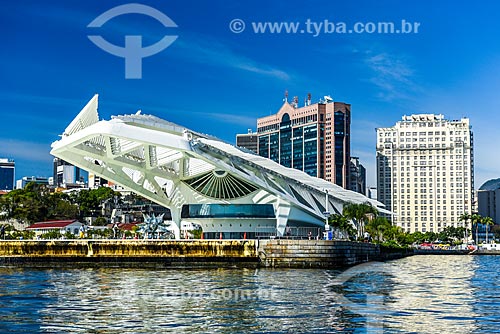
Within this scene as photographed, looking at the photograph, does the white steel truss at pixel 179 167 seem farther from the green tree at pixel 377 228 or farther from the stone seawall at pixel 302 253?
the green tree at pixel 377 228

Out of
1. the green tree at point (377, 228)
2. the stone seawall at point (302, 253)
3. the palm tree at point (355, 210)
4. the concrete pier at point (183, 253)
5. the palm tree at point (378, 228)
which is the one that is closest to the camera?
the stone seawall at point (302, 253)

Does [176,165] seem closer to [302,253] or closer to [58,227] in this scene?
[302,253]

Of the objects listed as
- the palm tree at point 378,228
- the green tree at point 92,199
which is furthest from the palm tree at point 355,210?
the green tree at point 92,199

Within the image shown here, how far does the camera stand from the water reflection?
30.2 metres

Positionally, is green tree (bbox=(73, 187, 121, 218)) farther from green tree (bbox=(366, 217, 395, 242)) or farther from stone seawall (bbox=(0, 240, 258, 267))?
stone seawall (bbox=(0, 240, 258, 267))

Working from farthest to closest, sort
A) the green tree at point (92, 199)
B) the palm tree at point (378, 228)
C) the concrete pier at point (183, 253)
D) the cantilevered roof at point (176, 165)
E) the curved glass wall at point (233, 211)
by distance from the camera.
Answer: the green tree at point (92, 199) < the palm tree at point (378, 228) < the curved glass wall at point (233, 211) < the cantilevered roof at point (176, 165) < the concrete pier at point (183, 253)

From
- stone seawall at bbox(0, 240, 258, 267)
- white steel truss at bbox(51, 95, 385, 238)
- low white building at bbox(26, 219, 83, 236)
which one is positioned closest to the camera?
stone seawall at bbox(0, 240, 258, 267)

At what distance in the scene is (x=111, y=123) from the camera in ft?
242

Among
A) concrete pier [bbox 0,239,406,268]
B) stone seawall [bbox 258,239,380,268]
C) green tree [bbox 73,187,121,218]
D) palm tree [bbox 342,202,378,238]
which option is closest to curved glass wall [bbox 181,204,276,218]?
concrete pier [bbox 0,239,406,268]

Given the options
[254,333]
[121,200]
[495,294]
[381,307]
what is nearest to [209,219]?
[495,294]

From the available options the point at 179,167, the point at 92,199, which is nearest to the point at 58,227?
the point at 179,167

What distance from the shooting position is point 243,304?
122 ft

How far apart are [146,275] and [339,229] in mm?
57326

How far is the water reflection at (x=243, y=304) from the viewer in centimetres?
3016
